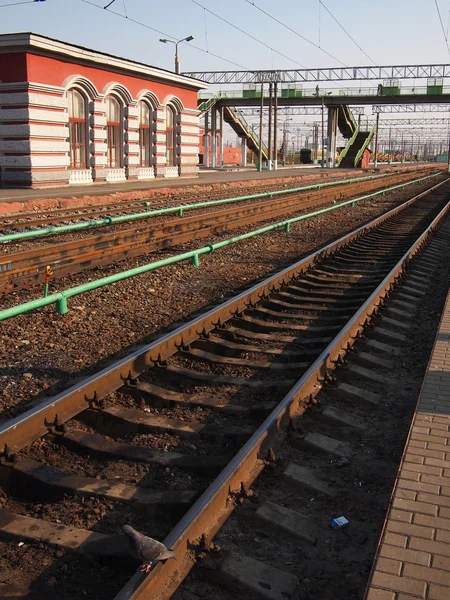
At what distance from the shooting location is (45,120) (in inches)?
1006

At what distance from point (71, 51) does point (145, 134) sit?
26.1ft

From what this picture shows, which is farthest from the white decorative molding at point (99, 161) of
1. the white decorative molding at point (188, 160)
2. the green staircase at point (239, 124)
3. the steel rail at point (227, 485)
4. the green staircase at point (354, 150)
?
the green staircase at point (354, 150)

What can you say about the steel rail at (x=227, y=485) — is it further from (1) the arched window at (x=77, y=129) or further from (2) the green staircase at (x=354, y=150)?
(2) the green staircase at (x=354, y=150)

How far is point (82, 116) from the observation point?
28328 millimetres

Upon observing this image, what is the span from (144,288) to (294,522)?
235 inches

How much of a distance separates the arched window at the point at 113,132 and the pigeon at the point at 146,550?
96.2 ft

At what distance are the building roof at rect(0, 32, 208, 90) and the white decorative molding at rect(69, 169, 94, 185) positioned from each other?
4.64 metres

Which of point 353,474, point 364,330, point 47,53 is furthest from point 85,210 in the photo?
point 353,474

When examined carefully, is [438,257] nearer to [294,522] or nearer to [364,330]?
[364,330]

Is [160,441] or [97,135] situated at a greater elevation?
[97,135]

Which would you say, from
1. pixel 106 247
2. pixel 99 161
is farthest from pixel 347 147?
pixel 106 247

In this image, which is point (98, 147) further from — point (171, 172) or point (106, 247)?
point (106, 247)

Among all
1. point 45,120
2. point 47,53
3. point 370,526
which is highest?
point 47,53

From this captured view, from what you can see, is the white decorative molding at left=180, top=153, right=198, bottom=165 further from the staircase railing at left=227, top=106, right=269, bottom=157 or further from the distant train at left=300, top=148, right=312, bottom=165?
the distant train at left=300, top=148, right=312, bottom=165
